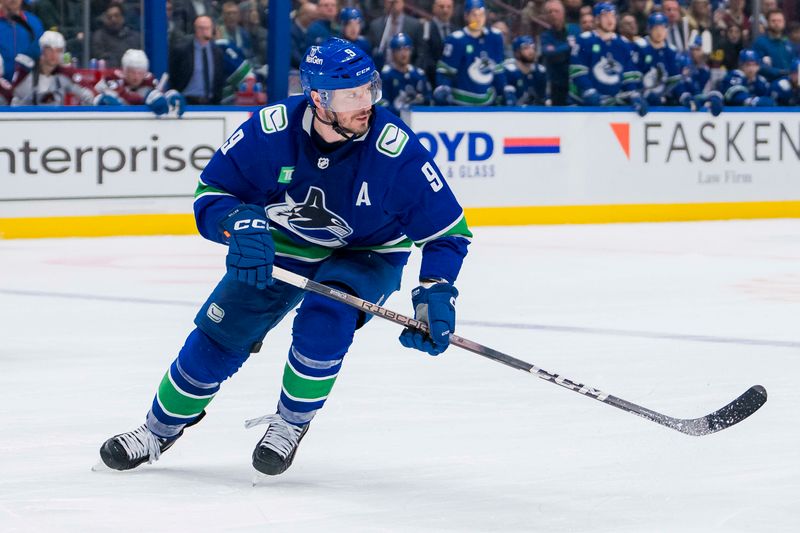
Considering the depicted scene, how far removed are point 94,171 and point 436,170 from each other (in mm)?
6375

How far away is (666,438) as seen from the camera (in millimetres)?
3867

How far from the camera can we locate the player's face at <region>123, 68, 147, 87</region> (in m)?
9.59

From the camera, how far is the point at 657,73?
11.5 metres

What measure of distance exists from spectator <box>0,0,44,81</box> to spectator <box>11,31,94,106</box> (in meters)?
0.06

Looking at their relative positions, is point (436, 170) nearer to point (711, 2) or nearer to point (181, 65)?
point (181, 65)

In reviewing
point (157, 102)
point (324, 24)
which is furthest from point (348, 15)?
point (157, 102)

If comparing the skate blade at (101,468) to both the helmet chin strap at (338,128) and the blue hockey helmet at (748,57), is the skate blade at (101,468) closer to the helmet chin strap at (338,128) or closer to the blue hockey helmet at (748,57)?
the helmet chin strap at (338,128)

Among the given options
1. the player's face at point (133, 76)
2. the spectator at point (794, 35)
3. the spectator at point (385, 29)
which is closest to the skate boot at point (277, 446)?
the player's face at point (133, 76)

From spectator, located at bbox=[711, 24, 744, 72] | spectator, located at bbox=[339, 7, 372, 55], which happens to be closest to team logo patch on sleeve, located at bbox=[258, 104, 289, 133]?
spectator, located at bbox=[339, 7, 372, 55]

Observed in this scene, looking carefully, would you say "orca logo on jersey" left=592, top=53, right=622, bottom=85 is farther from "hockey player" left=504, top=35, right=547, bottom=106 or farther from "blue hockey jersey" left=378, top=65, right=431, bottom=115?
"blue hockey jersey" left=378, top=65, right=431, bottom=115

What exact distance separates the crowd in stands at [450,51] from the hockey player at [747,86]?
0.04 ft

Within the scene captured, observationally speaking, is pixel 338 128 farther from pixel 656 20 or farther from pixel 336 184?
pixel 656 20

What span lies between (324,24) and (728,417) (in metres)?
7.08

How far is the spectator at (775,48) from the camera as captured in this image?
40.1 feet
